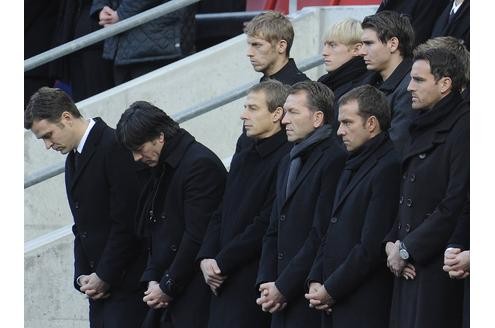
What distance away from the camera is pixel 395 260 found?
7367 millimetres

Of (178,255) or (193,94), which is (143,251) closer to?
(178,255)

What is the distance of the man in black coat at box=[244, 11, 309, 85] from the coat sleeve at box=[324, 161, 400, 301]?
1.49 m

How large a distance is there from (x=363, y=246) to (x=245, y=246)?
923 mm

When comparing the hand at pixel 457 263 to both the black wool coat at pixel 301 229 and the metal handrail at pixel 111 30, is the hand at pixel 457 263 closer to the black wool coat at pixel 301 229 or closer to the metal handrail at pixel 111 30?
the black wool coat at pixel 301 229

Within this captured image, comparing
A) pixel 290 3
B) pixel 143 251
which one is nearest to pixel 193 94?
pixel 290 3

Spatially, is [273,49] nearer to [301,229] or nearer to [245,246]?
[245,246]

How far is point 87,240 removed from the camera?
920 centimetres

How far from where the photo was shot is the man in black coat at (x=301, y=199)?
7.97 m

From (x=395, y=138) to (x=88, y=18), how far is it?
4.53 metres

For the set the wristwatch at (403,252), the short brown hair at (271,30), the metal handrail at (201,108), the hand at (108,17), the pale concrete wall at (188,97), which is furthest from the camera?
the hand at (108,17)

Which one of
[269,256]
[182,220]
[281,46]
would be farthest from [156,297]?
[281,46]

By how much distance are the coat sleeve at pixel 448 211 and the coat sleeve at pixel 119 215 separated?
7.34 ft

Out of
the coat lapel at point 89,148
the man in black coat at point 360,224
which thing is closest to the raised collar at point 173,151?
the coat lapel at point 89,148

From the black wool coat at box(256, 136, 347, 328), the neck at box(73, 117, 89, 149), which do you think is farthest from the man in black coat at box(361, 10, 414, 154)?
the neck at box(73, 117, 89, 149)
